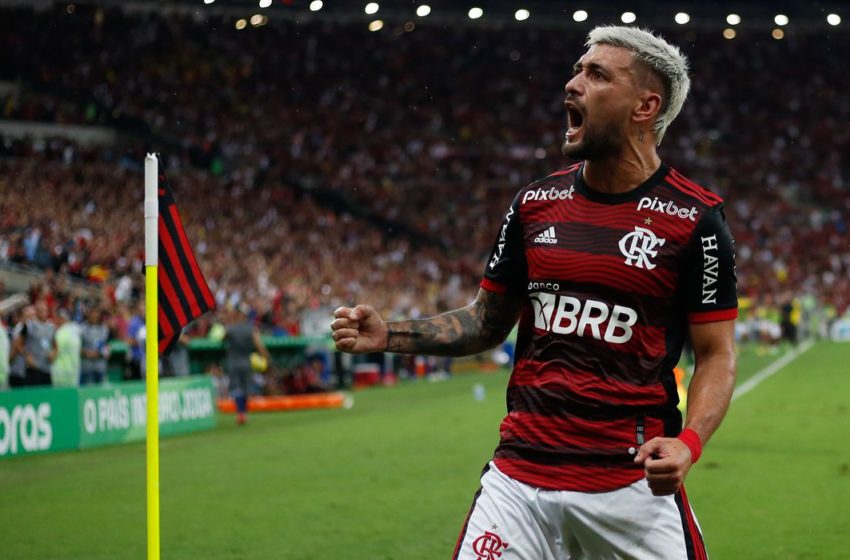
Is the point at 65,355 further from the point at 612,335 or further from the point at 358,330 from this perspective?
the point at 612,335

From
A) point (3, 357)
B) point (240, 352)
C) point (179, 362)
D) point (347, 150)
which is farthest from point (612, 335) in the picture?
point (347, 150)

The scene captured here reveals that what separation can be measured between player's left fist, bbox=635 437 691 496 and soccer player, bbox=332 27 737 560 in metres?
0.22

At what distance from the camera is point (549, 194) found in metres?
4.23

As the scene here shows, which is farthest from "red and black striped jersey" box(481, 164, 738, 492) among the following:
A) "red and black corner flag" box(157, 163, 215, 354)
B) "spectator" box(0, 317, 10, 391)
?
"spectator" box(0, 317, 10, 391)

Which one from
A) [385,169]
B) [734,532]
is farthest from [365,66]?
[734,532]

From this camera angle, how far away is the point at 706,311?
399 centimetres

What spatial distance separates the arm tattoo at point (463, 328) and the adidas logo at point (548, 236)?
361 millimetres

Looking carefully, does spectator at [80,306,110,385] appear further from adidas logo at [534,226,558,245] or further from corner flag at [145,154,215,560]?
adidas logo at [534,226,558,245]

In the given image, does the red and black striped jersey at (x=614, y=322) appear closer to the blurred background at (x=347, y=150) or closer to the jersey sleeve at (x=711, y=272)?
the jersey sleeve at (x=711, y=272)

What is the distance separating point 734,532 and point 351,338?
6555 millimetres

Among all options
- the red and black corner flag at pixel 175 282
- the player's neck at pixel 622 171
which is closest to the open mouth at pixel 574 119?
the player's neck at pixel 622 171

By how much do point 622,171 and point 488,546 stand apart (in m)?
1.26

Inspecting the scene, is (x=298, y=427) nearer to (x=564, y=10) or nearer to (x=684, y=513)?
(x=684, y=513)

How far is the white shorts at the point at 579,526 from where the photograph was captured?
3883mm
